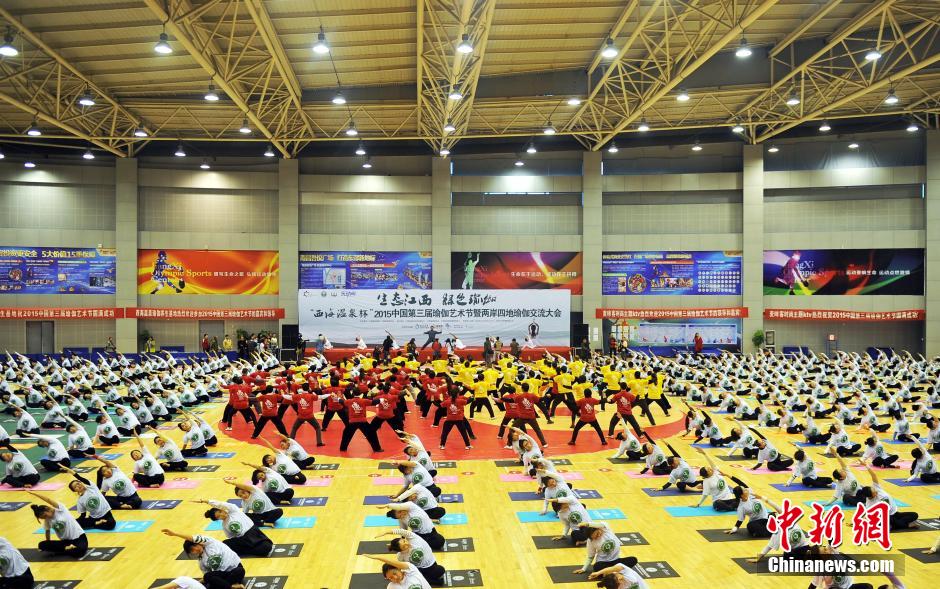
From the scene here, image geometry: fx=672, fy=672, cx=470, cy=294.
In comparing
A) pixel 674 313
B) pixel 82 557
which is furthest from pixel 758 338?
pixel 82 557

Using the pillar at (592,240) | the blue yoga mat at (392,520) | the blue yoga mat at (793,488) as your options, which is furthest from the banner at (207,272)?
the blue yoga mat at (793,488)

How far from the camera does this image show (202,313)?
3894 cm

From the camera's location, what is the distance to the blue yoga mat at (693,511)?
1158cm

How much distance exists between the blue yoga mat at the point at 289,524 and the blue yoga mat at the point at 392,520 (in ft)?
3.08

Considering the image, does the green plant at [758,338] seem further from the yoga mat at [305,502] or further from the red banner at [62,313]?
the red banner at [62,313]

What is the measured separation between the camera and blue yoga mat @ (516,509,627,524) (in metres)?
11.4

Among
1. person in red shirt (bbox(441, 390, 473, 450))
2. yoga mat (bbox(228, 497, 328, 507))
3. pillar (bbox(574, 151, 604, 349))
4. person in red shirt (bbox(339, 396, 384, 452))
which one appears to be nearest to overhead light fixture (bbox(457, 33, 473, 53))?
person in red shirt (bbox(441, 390, 473, 450))

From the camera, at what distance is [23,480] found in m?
13.3

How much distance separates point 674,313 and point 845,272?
985 centimetres

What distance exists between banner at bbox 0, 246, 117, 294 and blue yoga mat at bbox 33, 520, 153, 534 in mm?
31606

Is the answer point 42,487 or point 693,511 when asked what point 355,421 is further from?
point 693,511

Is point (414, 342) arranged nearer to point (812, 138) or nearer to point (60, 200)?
point (60, 200)

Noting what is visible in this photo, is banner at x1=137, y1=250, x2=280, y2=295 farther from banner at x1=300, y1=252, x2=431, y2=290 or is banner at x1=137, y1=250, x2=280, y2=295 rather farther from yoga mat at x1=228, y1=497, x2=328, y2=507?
yoga mat at x1=228, y1=497, x2=328, y2=507

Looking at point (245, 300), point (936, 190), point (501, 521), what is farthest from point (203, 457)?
point (936, 190)
